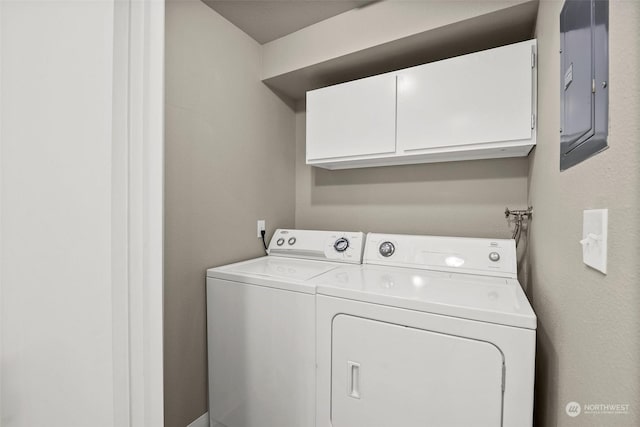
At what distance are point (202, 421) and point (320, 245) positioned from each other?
130 centimetres

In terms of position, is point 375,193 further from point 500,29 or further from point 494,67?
point 500,29

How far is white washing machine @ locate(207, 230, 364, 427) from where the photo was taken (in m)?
1.33

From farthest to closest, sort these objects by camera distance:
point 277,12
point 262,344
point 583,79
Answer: point 277,12 < point 262,344 < point 583,79

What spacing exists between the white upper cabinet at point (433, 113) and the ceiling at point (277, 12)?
0.45 metres

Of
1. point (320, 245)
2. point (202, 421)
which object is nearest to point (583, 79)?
point (320, 245)

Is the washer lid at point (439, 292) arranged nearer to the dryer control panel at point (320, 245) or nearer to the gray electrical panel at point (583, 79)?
the dryer control panel at point (320, 245)

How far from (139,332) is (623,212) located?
99 cm

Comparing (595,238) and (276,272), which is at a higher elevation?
(595,238)

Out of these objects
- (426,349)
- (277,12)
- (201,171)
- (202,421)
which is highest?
(277,12)

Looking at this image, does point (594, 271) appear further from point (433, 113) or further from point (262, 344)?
point (262, 344)

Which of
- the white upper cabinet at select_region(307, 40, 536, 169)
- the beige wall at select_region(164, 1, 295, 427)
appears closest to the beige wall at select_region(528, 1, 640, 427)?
the white upper cabinet at select_region(307, 40, 536, 169)

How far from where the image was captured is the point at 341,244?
1901 millimetres

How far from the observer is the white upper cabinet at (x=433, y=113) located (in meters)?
1.39

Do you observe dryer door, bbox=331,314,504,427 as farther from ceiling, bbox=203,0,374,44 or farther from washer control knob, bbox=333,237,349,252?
ceiling, bbox=203,0,374,44
